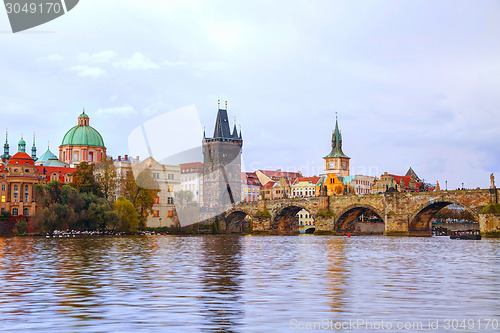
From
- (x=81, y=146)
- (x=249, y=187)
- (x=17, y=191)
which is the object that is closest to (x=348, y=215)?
(x=17, y=191)

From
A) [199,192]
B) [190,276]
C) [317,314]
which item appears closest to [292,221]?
[199,192]

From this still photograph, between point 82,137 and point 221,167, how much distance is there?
3215 cm

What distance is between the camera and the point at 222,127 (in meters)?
163

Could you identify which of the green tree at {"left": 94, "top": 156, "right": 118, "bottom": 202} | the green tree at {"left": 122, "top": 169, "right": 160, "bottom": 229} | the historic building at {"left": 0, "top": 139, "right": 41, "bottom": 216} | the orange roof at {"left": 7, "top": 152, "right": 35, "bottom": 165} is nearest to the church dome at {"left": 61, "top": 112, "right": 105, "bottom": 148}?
the orange roof at {"left": 7, "top": 152, "right": 35, "bottom": 165}

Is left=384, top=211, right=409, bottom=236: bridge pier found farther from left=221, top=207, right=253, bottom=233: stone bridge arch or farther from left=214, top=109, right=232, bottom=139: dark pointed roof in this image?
left=214, top=109, right=232, bottom=139: dark pointed roof

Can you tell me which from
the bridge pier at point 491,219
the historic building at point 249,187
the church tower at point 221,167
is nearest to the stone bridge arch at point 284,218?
the church tower at point 221,167

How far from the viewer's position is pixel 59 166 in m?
140

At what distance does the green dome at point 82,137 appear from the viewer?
481ft

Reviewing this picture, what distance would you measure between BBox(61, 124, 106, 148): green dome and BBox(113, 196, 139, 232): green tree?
58.1 m

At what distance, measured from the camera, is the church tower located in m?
148

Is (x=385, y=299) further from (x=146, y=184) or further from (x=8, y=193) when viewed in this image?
(x=8, y=193)

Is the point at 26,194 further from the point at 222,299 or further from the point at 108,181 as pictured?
the point at 222,299

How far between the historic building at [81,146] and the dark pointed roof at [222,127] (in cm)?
2791

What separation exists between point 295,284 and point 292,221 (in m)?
113
